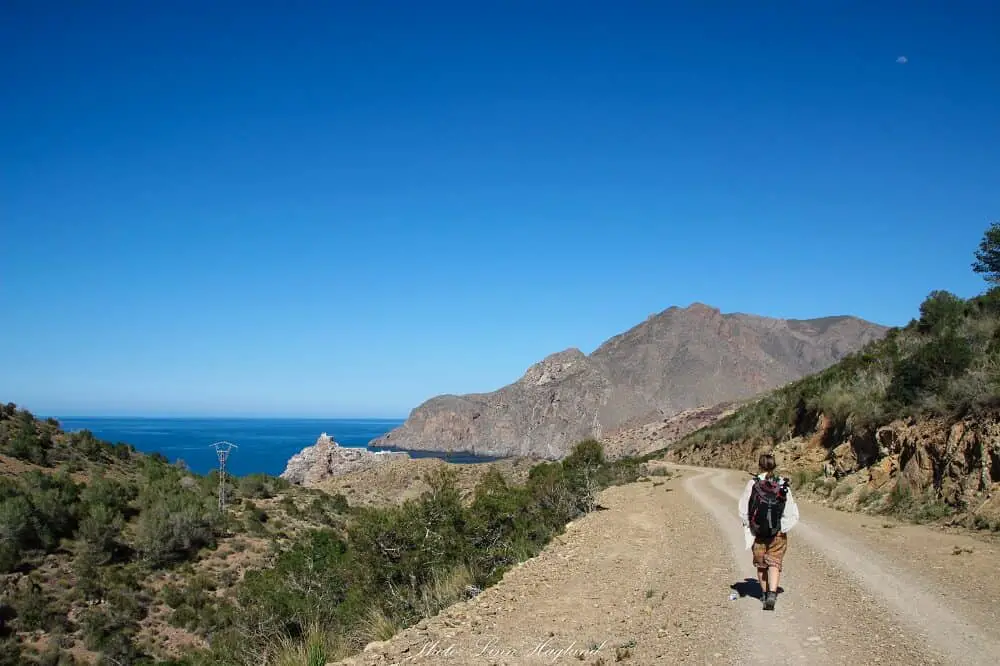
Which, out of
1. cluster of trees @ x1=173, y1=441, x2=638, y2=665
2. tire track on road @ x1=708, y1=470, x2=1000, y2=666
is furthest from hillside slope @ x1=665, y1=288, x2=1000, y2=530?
cluster of trees @ x1=173, y1=441, x2=638, y2=665

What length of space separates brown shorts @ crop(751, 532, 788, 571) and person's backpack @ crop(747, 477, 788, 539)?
0.08 metres

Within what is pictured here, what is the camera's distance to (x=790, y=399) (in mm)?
33094

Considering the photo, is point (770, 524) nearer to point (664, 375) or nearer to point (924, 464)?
point (924, 464)

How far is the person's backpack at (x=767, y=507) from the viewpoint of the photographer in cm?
760

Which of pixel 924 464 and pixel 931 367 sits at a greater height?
pixel 931 367

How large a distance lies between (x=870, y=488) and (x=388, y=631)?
1322 centimetres

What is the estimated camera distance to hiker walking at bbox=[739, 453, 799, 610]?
755 centimetres

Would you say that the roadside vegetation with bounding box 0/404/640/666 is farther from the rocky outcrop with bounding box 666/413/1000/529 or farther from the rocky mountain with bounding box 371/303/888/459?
the rocky mountain with bounding box 371/303/888/459

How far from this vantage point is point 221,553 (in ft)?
98.2

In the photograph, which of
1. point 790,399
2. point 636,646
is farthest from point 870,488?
point 790,399

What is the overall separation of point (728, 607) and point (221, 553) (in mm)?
28991

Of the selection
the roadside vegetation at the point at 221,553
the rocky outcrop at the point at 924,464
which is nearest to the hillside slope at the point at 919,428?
the rocky outcrop at the point at 924,464

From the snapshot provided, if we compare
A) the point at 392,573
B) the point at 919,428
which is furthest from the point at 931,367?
the point at 392,573

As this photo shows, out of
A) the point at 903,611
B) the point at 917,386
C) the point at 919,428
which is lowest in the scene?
the point at 903,611
